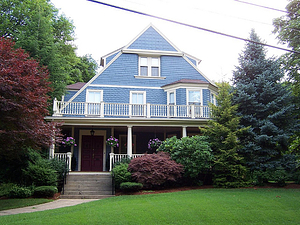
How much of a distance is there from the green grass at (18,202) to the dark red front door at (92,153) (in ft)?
21.3

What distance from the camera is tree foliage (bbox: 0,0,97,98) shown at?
17375 millimetres

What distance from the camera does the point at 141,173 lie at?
12.5 m

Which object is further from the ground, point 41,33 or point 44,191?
point 41,33

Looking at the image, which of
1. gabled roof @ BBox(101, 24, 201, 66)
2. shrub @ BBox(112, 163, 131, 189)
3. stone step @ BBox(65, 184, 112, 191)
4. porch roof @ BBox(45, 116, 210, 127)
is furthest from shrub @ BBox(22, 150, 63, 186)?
gabled roof @ BBox(101, 24, 201, 66)

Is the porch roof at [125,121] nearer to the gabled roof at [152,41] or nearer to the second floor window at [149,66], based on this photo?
the second floor window at [149,66]

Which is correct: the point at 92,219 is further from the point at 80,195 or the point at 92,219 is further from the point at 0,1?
the point at 0,1

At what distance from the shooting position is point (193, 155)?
42.5 feet

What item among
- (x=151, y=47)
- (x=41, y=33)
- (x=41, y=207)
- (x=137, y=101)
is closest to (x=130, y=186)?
(x=41, y=207)

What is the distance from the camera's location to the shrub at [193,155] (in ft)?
41.8

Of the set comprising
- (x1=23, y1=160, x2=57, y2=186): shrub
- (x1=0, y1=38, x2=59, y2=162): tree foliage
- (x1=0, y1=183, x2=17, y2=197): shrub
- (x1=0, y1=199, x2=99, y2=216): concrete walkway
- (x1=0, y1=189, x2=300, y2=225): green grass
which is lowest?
(x1=0, y1=199, x2=99, y2=216): concrete walkway

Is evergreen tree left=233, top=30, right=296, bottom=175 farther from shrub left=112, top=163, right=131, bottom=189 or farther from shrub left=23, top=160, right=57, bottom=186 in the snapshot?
shrub left=23, top=160, right=57, bottom=186

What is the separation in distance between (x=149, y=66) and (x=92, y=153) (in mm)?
7397

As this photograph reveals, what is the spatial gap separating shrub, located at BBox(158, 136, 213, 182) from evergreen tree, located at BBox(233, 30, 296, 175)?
2072 millimetres

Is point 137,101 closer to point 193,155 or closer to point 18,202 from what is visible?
point 193,155
